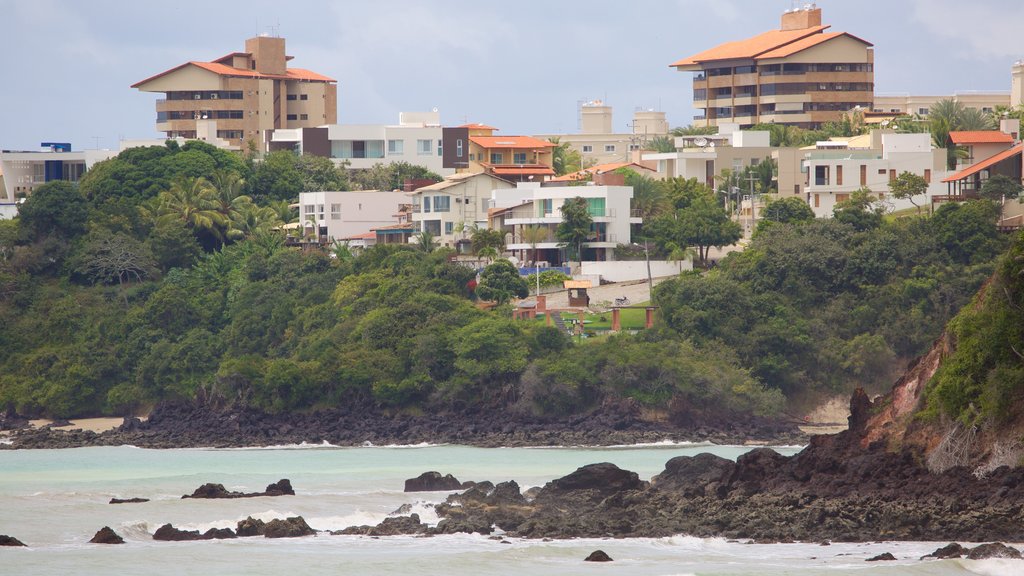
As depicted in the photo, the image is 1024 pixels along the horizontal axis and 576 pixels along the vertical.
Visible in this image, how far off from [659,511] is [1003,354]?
7.21 m

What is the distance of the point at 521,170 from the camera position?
8881 centimetres

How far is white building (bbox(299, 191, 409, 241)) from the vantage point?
79188 millimetres

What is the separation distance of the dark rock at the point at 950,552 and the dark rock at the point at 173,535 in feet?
46.0

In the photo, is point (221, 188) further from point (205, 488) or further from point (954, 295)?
point (205, 488)

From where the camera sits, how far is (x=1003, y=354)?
3603 cm

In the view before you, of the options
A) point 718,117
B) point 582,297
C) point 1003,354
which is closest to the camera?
point 1003,354

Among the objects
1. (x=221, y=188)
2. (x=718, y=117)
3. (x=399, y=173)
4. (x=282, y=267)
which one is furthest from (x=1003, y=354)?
(x=718, y=117)

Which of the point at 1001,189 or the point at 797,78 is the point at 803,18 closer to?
the point at 797,78

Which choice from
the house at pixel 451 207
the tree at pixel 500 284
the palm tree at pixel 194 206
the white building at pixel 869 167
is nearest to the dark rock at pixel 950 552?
the tree at pixel 500 284

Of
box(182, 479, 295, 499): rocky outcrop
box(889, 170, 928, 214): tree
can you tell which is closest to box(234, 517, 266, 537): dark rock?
box(182, 479, 295, 499): rocky outcrop

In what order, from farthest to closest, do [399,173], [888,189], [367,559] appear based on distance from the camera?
[399,173] < [888,189] < [367,559]

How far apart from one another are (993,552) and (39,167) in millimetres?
63898

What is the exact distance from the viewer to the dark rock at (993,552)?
30.8 meters

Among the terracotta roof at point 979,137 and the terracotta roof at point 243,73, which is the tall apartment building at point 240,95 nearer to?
the terracotta roof at point 243,73
